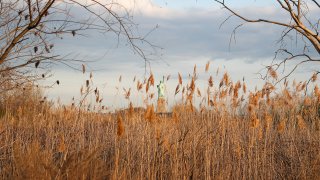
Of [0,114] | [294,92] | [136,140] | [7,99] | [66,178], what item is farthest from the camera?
[7,99]

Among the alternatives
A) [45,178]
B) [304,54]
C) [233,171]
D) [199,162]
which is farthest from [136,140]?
[45,178]

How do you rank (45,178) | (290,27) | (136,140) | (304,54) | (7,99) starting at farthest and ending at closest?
(7,99)
(136,140)
(304,54)
(290,27)
(45,178)

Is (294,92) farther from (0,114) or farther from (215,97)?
(0,114)

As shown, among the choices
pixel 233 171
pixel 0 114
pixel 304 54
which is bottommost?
pixel 233 171

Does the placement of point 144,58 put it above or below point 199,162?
above

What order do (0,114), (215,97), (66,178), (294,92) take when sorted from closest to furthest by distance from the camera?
(66,178) < (215,97) < (294,92) < (0,114)

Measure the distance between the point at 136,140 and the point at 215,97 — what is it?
60.6 inches

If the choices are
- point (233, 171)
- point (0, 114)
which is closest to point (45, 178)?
point (233, 171)

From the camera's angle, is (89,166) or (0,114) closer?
(89,166)

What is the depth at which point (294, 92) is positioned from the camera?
8.41m

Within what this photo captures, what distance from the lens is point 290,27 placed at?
167 inches

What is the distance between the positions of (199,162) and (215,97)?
1.69 metres

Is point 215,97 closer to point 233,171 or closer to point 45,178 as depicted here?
point 233,171

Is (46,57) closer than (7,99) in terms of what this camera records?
Yes
